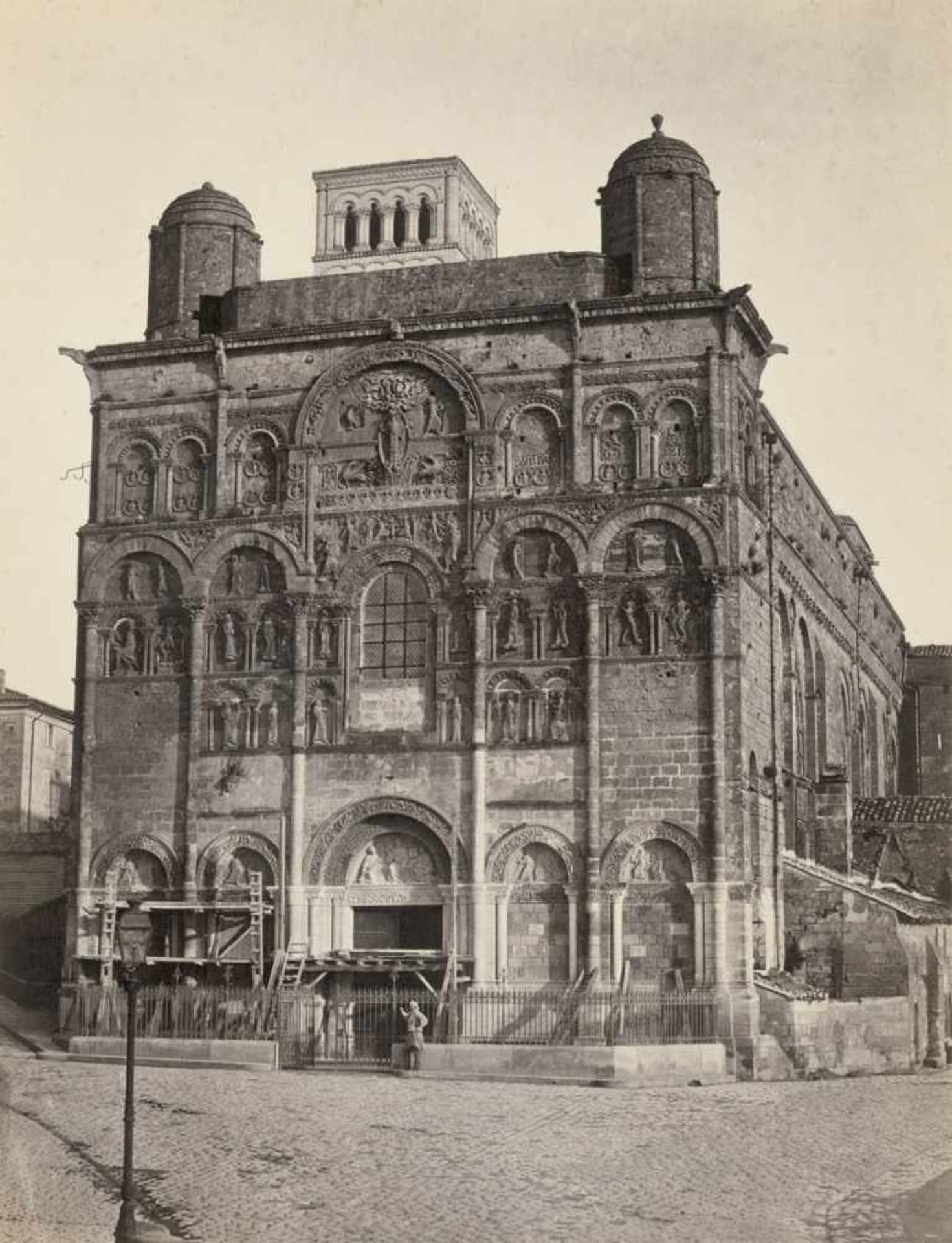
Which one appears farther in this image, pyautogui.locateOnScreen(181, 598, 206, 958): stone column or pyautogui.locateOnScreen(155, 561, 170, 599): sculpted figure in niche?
pyautogui.locateOnScreen(155, 561, 170, 599): sculpted figure in niche

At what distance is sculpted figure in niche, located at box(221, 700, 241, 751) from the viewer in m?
32.2

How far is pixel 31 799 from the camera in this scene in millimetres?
55500

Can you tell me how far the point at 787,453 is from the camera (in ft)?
125

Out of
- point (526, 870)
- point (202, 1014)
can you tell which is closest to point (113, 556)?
point (202, 1014)

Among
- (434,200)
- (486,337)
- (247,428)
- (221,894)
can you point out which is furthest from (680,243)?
(434,200)

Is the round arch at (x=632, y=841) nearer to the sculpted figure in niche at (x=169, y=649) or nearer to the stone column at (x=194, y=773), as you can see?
the stone column at (x=194, y=773)

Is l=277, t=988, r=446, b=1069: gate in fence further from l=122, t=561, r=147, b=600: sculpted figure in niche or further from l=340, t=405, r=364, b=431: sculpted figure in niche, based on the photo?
l=340, t=405, r=364, b=431: sculpted figure in niche

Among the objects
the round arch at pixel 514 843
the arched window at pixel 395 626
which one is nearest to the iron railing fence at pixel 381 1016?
the round arch at pixel 514 843

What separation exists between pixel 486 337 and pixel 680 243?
4060mm

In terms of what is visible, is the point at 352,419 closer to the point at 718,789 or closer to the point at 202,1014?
the point at 718,789

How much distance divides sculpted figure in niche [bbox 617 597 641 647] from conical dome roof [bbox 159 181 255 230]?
1216cm

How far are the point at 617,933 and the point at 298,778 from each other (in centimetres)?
652

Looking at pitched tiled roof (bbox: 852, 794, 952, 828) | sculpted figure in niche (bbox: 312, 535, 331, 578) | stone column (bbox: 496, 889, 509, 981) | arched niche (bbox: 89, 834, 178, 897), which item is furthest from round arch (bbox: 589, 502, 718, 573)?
pitched tiled roof (bbox: 852, 794, 952, 828)

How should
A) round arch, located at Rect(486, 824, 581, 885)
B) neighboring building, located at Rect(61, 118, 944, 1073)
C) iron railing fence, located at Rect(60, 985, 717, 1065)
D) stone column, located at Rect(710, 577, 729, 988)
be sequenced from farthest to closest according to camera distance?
round arch, located at Rect(486, 824, 581, 885) → neighboring building, located at Rect(61, 118, 944, 1073) → stone column, located at Rect(710, 577, 729, 988) → iron railing fence, located at Rect(60, 985, 717, 1065)
